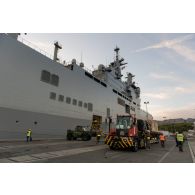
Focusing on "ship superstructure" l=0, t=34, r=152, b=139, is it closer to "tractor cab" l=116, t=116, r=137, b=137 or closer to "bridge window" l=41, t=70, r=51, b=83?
"bridge window" l=41, t=70, r=51, b=83

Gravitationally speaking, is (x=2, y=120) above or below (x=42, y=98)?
below

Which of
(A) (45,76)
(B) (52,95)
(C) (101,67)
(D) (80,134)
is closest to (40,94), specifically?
(B) (52,95)

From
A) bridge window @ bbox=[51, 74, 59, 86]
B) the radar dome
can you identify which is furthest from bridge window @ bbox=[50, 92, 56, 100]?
the radar dome

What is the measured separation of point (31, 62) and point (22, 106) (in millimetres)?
5562

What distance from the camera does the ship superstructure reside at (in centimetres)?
1702

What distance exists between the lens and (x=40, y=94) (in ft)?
67.7

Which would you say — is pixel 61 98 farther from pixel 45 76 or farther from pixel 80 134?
pixel 80 134

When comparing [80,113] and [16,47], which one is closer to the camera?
[16,47]

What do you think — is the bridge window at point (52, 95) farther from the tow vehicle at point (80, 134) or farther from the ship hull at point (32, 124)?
the tow vehicle at point (80, 134)

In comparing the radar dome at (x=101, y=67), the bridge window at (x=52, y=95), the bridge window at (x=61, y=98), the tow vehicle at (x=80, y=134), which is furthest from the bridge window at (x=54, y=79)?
the radar dome at (x=101, y=67)

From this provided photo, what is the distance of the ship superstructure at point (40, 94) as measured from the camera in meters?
17.0

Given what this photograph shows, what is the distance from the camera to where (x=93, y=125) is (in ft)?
110

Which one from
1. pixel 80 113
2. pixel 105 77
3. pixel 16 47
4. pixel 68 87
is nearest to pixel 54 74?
pixel 68 87

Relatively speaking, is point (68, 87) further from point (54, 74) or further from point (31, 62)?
point (31, 62)
